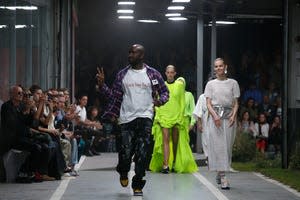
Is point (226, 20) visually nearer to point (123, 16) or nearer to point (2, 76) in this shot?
point (123, 16)

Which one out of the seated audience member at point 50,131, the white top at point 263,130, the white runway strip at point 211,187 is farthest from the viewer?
the white top at point 263,130

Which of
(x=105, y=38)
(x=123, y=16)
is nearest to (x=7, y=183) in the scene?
(x=123, y=16)

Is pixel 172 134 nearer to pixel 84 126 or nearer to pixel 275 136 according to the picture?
pixel 84 126

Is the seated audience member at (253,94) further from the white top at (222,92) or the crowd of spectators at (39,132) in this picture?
the white top at (222,92)

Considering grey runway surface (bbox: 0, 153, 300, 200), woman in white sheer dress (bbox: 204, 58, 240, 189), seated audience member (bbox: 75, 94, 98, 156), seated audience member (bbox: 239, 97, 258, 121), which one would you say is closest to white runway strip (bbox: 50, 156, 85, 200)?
grey runway surface (bbox: 0, 153, 300, 200)

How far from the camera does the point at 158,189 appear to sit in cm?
1487

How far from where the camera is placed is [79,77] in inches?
1227

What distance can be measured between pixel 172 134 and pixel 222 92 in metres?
4.37

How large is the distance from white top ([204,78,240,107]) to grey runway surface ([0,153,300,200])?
4.34 feet

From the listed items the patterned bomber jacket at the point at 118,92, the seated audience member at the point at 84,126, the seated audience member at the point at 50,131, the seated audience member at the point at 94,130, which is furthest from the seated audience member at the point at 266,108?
the patterned bomber jacket at the point at 118,92

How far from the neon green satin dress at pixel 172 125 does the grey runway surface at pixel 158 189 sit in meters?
0.77

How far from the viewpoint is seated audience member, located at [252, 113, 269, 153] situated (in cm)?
2792

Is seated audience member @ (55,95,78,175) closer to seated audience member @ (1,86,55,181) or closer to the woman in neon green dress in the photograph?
seated audience member @ (1,86,55,181)

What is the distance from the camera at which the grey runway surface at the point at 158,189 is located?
13.6 m
